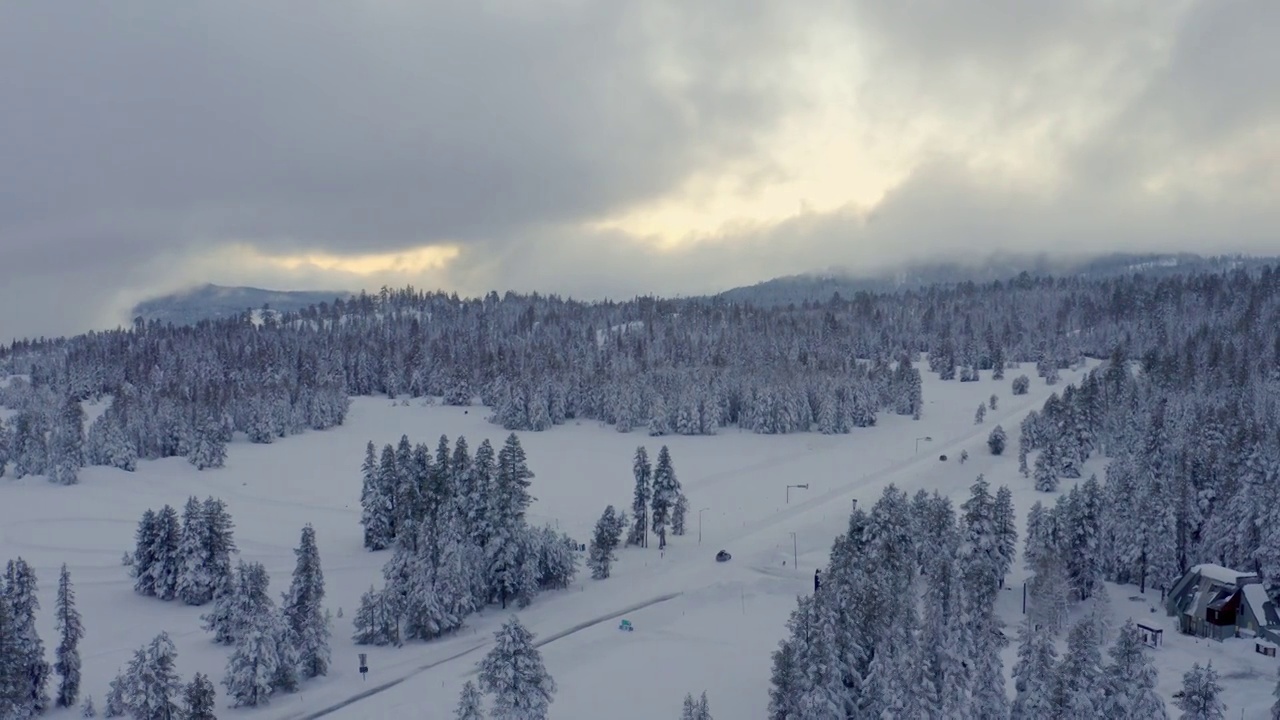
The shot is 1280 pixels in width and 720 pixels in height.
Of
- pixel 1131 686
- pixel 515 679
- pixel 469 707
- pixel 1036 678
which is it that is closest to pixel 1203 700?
pixel 1131 686

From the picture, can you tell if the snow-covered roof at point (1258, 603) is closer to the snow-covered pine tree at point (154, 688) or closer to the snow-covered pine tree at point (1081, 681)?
the snow-covered pine tree at point (1081, 681)

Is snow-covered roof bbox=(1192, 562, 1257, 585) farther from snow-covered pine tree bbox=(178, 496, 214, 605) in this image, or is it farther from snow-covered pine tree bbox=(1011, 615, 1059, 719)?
snow-covered pine tree bbox=(178, 496, 214, 605)

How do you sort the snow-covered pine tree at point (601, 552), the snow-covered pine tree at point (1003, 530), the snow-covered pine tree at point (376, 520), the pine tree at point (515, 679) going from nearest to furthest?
the pine tree at point (515, 679) < the snow-covered pine tree at point (1003, 530) < the snow-covered pine tree at point (601, 552) < the snow-covered pine tree at point (376, 520)

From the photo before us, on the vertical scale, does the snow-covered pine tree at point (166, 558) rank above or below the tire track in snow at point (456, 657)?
above

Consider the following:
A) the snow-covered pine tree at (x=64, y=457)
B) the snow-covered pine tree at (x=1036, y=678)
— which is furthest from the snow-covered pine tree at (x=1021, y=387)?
the snow-covered pine tree at (x=64, y=457)

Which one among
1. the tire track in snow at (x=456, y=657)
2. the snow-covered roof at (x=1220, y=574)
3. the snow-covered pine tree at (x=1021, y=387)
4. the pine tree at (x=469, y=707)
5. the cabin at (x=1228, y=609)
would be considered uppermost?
the snow-covered pine tree at (x=1021, y=387)
